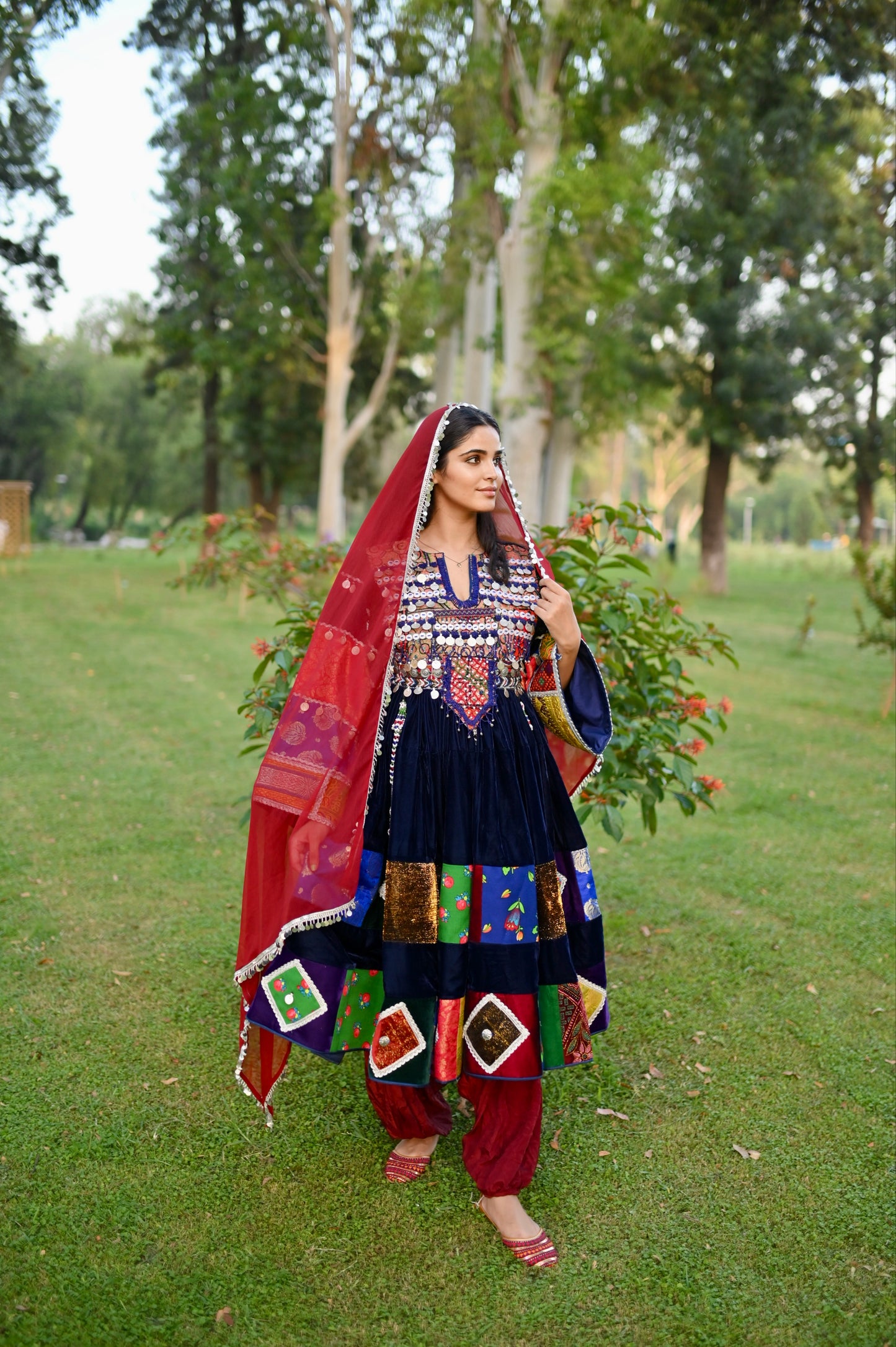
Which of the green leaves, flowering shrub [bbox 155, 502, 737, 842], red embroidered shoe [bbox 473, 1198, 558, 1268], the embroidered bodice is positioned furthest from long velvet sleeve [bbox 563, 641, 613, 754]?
red embroidered shoe [bbox 473, 1198, 558, 1268]

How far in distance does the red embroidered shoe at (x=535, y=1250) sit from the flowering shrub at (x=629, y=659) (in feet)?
4.10

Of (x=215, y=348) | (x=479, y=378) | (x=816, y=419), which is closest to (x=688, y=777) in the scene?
(x=479, y=378)

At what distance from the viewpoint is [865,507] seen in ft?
74.5

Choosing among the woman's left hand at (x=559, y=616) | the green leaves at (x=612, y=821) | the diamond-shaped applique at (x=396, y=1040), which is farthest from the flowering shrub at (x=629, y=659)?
the diamond-shaped applique at (x=396, y=1040)

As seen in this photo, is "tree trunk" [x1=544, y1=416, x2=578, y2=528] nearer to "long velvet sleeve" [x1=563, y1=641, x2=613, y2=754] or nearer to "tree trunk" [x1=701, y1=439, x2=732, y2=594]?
"tree trunk" [x1=701, y1=439, x2=732, y2=594]

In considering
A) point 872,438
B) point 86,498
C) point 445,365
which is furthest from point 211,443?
point 86,498

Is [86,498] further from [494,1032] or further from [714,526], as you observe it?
[494,1032]

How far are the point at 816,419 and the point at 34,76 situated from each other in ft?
46.9

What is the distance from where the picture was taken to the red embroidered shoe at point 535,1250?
251cm

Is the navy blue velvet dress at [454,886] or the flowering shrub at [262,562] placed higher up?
the flowering shrub at [262,562]

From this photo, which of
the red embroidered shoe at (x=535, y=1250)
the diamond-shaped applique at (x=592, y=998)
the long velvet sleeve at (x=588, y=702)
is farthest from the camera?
the diamond-shaped applique at (x=592, y=998)

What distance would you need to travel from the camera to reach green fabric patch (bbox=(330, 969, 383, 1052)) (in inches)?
105

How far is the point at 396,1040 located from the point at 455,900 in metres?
0.39

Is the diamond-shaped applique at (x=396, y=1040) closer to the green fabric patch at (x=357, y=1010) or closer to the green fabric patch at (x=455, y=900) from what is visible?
the green fabric patch at (x=357, y=1010)
